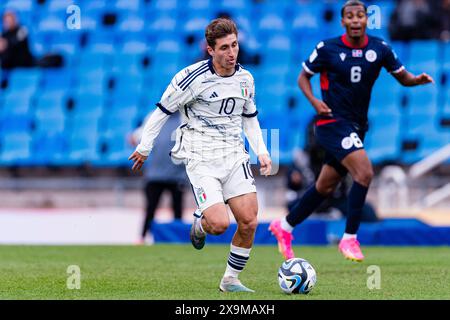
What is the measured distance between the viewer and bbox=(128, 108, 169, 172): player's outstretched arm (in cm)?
803

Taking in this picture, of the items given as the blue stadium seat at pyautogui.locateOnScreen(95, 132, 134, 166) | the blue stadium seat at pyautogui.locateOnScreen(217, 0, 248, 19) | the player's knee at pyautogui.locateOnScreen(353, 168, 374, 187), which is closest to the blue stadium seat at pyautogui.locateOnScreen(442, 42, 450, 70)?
the blue stadium seat at pyautogui.locateOnScreen(217, 0, 248, 19)

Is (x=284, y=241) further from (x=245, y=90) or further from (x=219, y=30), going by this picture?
(x=219, y=30)

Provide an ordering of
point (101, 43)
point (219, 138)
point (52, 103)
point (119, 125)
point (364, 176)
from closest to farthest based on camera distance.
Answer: point (219, 138) < point (364, 176) < point (119, 125) < point (52, 103) < point (101, 43)

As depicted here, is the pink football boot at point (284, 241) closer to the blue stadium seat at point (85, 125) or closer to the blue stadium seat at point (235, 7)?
the blue stadium seat at point (85, 125)

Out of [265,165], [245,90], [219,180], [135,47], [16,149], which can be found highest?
[245,90]

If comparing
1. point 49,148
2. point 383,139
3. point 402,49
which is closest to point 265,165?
point 383,139

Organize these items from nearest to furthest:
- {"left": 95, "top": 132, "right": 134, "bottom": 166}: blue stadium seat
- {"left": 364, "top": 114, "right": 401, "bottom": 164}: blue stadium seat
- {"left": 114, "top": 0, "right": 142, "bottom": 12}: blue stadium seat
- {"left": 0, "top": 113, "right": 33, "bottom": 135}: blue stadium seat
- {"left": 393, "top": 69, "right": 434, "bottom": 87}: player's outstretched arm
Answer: {"left": 393, "top": 69, "right": 434, "bottom": 87}: player's outstretched arm < {"left": 364, "top": 114, "right": 401, "bottom": 164}: blue stadium seat < {"left": 95, "top": 132, "right": 134, "bottom": 166}: blue stadium seat < {"left": 0, "top": 113, "right": 33, "bottom": 135}: blue stadium seat < {"left": 114, "top": 0, "right": 142, "bottom": 12}: blue stadium seat

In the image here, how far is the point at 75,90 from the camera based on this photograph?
22438 mm

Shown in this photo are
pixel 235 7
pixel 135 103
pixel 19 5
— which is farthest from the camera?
pixel 19 5

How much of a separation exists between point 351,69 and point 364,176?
1.07 meters

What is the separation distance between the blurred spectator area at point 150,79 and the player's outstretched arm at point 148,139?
12035 millimetres

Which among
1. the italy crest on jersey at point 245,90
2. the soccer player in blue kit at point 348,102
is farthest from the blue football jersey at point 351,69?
the italy crest on jersey at point 245,90

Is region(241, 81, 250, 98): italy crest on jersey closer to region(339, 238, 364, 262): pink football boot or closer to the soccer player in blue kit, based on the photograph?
the soccer player in blue kit

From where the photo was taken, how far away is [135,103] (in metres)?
21.9
